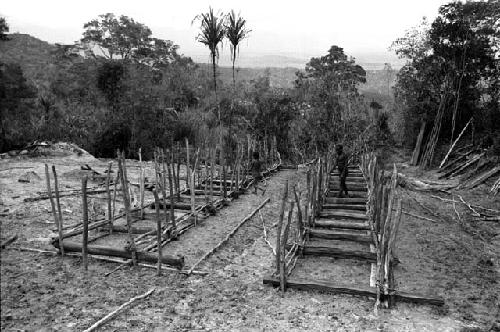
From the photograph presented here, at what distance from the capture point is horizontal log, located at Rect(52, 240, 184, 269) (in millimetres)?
4422

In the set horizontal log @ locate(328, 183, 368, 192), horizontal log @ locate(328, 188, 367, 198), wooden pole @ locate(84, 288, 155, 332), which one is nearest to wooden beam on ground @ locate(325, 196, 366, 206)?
horizontal log @ locate(328, 188, 367, 198)

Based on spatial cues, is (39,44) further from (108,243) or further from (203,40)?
(108,243)

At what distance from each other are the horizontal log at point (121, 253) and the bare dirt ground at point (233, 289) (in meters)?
0.12

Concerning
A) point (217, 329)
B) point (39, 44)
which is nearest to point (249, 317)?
point (217, 329)

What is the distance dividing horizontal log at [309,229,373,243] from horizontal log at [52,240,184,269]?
6.17 feet

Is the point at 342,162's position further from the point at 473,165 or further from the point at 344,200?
the point at 473,165

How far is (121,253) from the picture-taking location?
456 centimetres

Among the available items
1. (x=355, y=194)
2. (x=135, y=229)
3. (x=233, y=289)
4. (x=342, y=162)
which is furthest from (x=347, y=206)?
(x=135, y=229)

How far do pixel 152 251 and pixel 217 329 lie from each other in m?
1.84

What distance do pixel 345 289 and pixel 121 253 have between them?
244 centimetres

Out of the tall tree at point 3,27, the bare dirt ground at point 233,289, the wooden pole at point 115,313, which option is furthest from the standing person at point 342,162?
the tall tree at point 3,27

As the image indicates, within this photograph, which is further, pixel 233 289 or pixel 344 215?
pixel 344 215

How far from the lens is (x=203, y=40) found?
24.0 feet

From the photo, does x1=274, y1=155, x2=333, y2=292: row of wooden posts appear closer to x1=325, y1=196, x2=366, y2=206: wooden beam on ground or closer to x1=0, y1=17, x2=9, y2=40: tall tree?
x1=325, y1=196, x2=366, y2=206: wooden beam on ground
